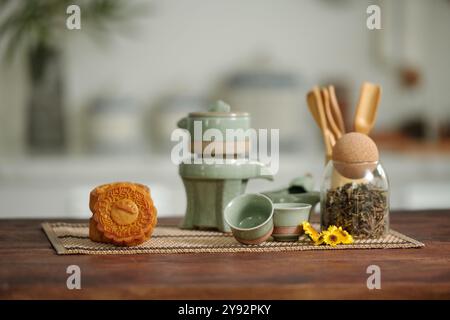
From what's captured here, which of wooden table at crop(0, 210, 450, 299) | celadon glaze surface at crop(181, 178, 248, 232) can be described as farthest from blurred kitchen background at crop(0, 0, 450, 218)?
wooden table at crop(0, 210, 450, 299)

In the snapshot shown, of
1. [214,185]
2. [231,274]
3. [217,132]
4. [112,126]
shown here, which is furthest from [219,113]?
[112,126]

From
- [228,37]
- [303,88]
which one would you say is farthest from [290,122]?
[228,37]

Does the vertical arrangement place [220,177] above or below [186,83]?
below

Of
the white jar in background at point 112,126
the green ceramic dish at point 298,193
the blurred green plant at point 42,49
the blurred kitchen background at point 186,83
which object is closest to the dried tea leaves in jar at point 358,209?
the green ceramic dish at point 298,193

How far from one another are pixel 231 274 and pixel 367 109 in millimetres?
581

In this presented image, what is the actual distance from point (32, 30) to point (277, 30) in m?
1.14

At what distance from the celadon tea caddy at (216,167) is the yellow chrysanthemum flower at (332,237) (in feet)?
0.78

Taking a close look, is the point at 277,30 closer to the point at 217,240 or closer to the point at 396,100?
the point at 396,100

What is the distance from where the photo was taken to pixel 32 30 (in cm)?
380

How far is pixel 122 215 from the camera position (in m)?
1.49

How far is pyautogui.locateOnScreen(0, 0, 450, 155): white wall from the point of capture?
13.0ft

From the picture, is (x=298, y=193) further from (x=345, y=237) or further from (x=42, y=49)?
(x=42, y=49)

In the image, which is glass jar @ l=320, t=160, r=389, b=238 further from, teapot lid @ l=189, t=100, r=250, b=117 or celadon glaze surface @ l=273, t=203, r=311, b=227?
teapot lid @ l=189, t=100, r=250, b=117
